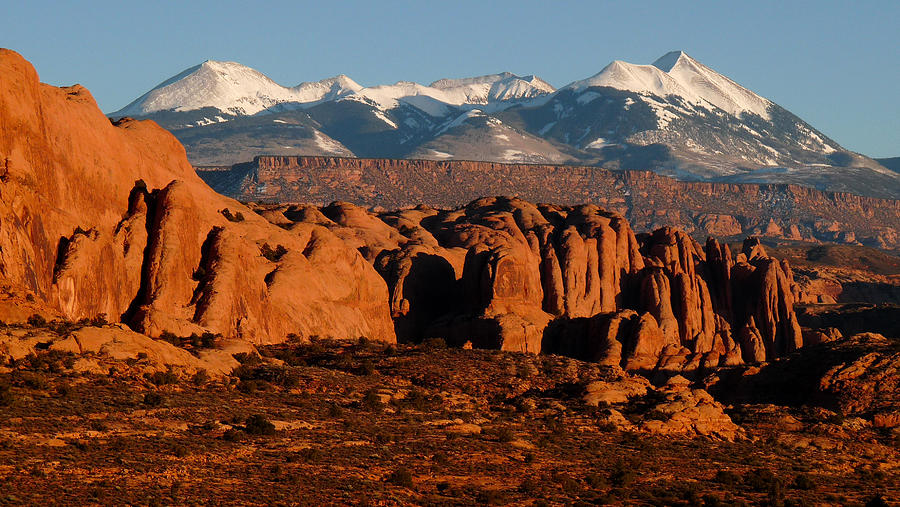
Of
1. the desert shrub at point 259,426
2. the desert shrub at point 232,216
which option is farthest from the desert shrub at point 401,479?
the desert shrub at point 232,216

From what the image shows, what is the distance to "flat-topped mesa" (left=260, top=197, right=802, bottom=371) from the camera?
120875 millimetres

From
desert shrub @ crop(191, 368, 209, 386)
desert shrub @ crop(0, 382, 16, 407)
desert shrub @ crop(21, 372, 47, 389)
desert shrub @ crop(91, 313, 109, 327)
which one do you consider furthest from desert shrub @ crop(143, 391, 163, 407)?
desert shrub @ crop(91, 313, 109, 327)

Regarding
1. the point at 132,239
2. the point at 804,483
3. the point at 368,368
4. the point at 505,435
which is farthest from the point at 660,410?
the point at 132,239

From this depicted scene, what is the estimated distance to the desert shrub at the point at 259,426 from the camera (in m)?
66.9

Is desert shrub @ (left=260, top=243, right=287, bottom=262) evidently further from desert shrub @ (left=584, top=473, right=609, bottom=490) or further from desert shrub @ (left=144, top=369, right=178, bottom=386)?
desert shrub @ (left=584, top=473, right=609, bottom=490)

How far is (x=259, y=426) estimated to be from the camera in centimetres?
6719

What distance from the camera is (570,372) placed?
98.2 m

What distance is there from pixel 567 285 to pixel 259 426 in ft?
275

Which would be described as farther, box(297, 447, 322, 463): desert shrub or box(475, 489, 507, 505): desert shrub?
box(297, 447, 322, 463): desert shrub

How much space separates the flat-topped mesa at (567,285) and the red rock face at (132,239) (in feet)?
50.4

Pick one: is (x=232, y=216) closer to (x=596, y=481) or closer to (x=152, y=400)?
Answer: (x=152, y=400)

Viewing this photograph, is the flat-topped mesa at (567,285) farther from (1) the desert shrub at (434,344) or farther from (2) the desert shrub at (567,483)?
(2) the desert shrub at (567,483)

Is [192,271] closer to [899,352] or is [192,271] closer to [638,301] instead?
[899,352]

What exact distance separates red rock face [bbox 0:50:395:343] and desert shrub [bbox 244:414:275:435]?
16687 millimetres
